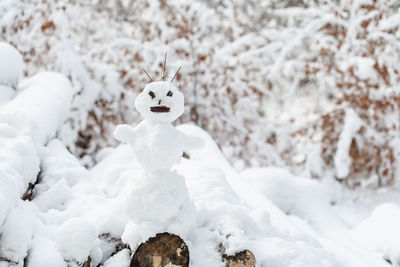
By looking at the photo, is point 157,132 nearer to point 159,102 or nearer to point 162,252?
point 159,102

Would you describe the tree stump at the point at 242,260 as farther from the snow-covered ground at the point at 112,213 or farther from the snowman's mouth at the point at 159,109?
the snowman's mouth at the point at 159,109

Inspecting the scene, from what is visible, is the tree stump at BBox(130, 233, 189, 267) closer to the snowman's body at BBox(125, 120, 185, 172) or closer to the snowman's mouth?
the snowman's body at BBox(125, 120, 185, 172)

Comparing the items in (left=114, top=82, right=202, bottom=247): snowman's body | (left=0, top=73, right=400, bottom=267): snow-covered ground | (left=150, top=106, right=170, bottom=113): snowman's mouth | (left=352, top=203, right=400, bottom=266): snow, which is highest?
(left=150, top=106, right=170, bottom=113): snowman's mouth

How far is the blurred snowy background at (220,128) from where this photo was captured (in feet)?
7.64

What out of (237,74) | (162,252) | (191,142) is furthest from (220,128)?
(162,252)

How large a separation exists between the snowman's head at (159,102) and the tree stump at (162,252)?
0.68 m

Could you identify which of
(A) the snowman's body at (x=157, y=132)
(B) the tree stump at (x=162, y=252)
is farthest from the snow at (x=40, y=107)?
(B) the tree stump at (x=162, y=252)

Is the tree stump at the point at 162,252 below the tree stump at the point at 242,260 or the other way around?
the other way around

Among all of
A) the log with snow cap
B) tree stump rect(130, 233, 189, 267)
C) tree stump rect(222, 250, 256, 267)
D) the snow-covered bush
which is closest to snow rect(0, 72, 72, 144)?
the log with snow cap

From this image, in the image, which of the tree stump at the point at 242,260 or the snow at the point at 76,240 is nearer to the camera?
the snow at the point at 76,240

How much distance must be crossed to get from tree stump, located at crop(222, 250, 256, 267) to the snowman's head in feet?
2.96

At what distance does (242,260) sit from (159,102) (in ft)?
3.42

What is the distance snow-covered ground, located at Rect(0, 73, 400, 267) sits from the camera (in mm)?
1907

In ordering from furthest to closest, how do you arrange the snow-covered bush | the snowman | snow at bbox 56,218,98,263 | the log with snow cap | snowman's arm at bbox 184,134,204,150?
the snow-covered bush, the log with snow cap, snowman's arm at bbox 184,134,204,150, the snowman, snow at bbox 56,218,98,263
